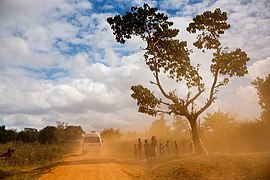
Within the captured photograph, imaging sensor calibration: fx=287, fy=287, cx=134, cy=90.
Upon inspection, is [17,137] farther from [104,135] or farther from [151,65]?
[151,65]

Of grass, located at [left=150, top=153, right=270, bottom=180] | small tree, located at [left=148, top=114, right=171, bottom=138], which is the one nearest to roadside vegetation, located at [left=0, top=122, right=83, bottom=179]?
grass, located at [left=150, top=153, right=270, bottom=180]

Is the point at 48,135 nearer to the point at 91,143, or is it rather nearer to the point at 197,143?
the point at 91,143

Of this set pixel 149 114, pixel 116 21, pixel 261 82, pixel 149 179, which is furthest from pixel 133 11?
pixel 261 82

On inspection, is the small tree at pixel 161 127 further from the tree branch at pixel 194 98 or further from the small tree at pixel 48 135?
the tree branch at pixel 194 98

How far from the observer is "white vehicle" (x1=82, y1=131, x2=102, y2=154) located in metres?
32.8

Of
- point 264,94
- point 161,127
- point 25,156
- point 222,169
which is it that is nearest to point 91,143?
point 25,156

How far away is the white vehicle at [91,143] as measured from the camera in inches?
1289

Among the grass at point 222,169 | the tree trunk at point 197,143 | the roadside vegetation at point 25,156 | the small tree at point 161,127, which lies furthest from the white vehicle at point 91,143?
the small tree at point 161,127

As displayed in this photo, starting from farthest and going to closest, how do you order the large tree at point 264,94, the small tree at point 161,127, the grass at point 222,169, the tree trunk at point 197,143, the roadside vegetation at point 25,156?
the small tree at point 161,127, the large tree at point 264,94, the tree trunk at point 197,143, the roadside vegetation at point 25,156, the grass at point 222,169

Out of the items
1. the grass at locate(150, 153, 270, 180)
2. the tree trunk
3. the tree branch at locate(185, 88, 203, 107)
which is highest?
the tree branch at locate(185, 88, 203, 107)

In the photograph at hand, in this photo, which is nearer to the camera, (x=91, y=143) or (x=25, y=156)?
(x=25, y=156)

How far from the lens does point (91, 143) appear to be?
3284 cm

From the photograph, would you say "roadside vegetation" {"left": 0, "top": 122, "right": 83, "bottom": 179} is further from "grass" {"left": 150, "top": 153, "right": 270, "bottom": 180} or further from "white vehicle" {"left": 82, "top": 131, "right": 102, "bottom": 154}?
"grass" {"left": 150, "top": 153, "right": 270, "bottom": 180}

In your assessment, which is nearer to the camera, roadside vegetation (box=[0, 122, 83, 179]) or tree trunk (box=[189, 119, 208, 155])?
roadside vegetation (box=[0, 122, 83, 179])
